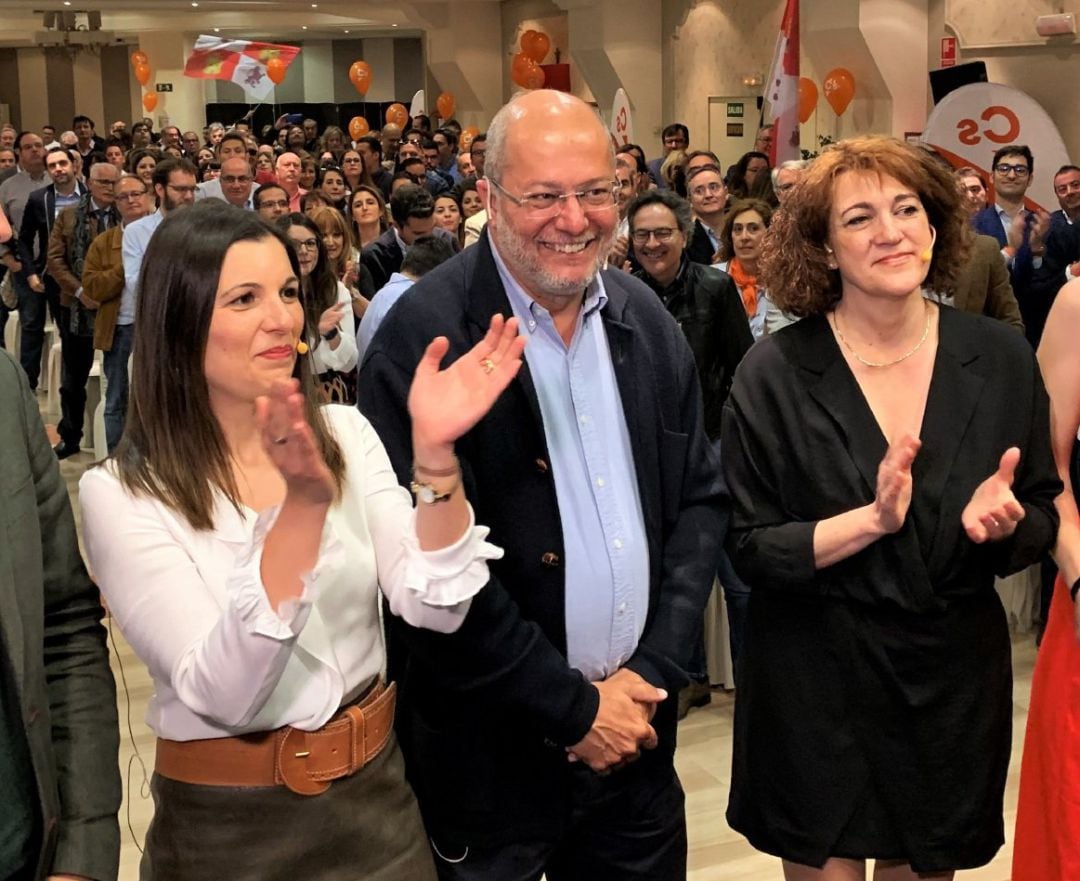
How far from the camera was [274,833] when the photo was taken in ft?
5.14

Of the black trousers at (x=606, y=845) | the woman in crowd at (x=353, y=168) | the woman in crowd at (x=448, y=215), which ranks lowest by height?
the black trousers at (x=606, y=845)

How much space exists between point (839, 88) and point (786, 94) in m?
1.55

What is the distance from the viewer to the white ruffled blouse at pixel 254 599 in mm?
1430

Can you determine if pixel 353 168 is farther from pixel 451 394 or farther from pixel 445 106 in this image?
pixel 445 106

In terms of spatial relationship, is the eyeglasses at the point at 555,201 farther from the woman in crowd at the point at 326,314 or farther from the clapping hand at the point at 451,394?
the woman in crowd at the point at 326,314

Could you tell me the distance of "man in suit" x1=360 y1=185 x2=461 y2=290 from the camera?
20.4 feet

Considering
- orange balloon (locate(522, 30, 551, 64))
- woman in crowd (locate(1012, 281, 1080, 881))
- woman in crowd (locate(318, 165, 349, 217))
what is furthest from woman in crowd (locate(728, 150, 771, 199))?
orange balloon (locate(522, 30, 551, 64))

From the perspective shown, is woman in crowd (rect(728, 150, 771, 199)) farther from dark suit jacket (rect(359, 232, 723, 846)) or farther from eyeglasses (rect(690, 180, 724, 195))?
dark suit jacket (rect(359, 232, 723, 846))

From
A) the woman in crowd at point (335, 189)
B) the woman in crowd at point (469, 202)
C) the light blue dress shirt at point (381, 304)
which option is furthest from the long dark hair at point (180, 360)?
the woman in crowd at point (335, 189)

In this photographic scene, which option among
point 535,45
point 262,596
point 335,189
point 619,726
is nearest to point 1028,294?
point 619,726

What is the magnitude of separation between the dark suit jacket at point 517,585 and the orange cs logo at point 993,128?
339 inches

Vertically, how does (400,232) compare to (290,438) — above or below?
above

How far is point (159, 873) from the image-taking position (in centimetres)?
161

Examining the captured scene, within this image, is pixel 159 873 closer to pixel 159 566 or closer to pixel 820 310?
pixel 159 566
